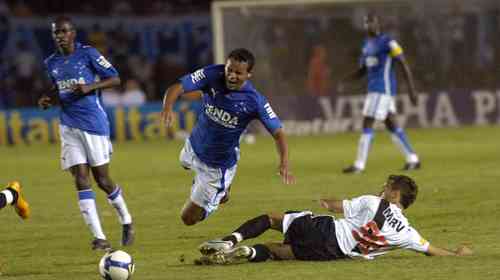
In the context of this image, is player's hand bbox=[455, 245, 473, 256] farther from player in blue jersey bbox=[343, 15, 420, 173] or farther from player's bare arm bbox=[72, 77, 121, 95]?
player in blue jersey bbox=[343, 15, 420, 173]

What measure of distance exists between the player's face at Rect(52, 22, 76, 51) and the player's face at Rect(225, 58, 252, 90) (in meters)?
1.88

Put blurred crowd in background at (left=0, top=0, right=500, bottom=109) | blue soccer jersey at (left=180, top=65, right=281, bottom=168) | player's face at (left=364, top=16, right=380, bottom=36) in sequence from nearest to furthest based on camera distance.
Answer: blue soccer jersey at (left=180, top=65, right=281, bottom=168)
player's face at (left=364, top=16, right=380, bottom=36)
blurred crowd in background at (left=0, top=0, right=500, bottom=109)

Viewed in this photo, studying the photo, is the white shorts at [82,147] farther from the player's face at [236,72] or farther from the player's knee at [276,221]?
the player's knee at [276,221]

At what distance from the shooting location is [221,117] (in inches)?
432

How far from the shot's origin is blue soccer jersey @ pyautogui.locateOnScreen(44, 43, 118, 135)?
38.4 ft

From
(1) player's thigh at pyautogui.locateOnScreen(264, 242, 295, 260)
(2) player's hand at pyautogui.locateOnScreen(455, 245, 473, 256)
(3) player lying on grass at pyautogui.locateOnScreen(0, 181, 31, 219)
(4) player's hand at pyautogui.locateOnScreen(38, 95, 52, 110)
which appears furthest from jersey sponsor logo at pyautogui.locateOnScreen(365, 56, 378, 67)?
(3) player lying on grass at pyautogui.locateOnScreen(0, 181, 31, 219)

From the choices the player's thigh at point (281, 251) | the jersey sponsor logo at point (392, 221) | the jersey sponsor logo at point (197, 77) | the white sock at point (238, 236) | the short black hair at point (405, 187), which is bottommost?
the player's thigh at point (281, 251)

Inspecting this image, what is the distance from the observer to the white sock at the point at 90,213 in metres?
11.3

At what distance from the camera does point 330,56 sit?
29.2 meters

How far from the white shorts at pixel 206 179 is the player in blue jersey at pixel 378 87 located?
7399 mm

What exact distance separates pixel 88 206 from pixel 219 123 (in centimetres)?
152

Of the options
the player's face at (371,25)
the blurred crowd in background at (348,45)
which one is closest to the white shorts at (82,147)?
the player's face at (371,25)

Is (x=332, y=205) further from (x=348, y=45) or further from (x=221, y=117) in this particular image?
(x=348, y=45)

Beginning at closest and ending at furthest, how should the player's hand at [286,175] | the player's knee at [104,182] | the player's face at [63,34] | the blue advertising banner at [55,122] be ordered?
the player's hand at [286,175] → the player's face at [63,34] → the player's knee at [104,182] → the blue advertising banner at [55,122]
